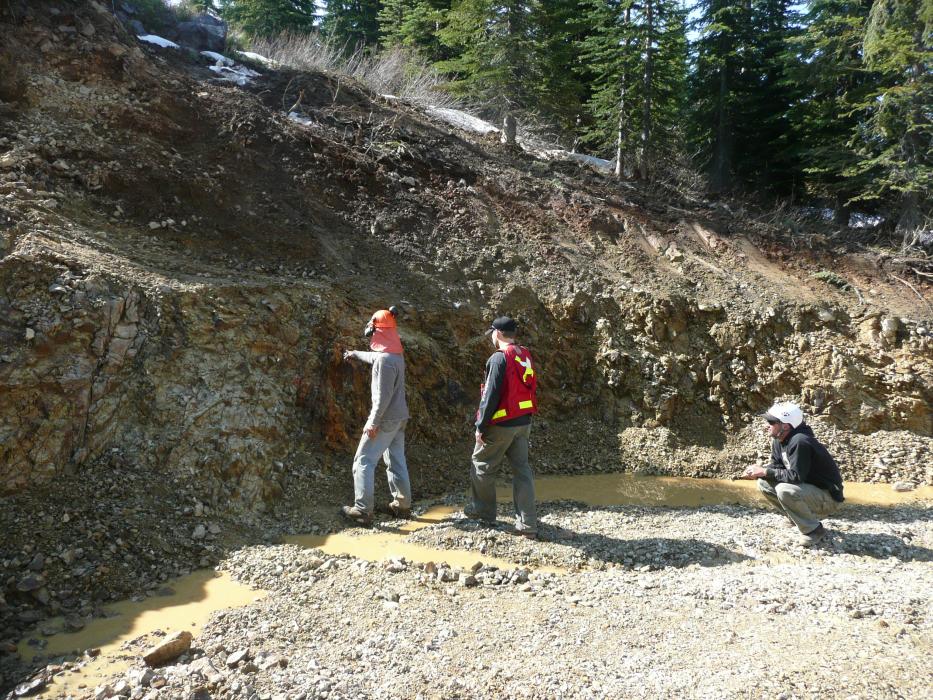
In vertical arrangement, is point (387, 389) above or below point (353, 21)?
below

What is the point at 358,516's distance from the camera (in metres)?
→ 5.95

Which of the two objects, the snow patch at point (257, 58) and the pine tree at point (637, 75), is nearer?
the pine tree at point (637, 75)

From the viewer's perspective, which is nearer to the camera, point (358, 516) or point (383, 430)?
point (358, 516)

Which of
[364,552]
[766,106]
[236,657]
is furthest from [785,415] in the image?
[766,106]

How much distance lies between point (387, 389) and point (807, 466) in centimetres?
413

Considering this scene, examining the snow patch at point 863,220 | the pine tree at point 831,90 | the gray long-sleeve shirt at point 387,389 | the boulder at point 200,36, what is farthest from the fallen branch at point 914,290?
the boulder at point 200,36

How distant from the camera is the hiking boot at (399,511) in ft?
20.4

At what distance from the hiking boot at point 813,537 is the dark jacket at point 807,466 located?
1.15 ft

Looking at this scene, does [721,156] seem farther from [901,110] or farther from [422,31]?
[422,31]

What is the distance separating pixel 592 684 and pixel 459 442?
15.7ft

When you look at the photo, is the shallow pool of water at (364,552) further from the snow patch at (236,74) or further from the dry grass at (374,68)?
the dry grass at (374,68)

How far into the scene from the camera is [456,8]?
48.4ft

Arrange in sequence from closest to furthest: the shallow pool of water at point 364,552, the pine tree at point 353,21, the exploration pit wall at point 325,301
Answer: the shallow pool of water at point 364,552 < the exploration pit wall at point 325,301 < the pine tree at point 353,21

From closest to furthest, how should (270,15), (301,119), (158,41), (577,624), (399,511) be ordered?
(577,624) < (399,511) < (301,119) < (158,41) < (270,15)
